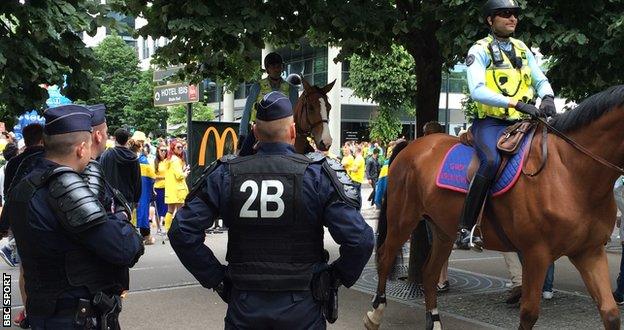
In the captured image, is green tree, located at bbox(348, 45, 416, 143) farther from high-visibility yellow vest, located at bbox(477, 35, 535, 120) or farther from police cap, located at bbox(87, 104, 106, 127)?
police cap, located at bbox(87, 104, 106, 127)

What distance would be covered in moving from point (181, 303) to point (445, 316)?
311cm

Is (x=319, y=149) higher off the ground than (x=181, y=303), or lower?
higher

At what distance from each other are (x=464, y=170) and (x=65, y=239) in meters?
3.85

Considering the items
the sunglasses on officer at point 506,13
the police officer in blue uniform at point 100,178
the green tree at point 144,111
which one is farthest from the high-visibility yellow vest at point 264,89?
the green tree at point 144,111

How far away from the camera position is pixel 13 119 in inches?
243

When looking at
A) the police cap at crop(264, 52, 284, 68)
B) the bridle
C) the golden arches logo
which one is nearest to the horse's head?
the bridle

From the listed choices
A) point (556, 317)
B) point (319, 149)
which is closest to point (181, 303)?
point (319, 149)

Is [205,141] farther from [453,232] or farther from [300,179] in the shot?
[300,179]

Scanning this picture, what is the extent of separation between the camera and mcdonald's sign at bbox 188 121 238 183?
12.1 metres

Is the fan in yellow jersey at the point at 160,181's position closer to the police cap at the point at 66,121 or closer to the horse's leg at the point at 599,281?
the horse's leg at the point at 599,281

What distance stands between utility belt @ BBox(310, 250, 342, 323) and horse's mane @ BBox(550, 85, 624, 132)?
9.71 ft

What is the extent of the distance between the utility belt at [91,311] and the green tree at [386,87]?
3017cm

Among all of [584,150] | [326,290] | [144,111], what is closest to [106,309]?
[326,290]

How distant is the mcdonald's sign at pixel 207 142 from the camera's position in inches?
476
